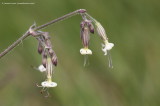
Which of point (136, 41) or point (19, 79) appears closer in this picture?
point (19, 79)

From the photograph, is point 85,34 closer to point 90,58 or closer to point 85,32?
point 85,32

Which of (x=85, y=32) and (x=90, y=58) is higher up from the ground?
(x=90, y=58)

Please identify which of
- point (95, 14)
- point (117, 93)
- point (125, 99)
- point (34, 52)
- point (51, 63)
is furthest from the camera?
point (95, 14)

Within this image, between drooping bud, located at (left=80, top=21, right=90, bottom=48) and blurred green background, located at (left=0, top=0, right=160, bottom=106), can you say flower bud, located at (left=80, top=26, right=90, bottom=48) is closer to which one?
drooping bud, located at (left=80, top=21, right=90, bottom=48)

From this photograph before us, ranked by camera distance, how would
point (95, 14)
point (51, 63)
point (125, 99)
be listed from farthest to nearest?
point (95, 14) < point (125, 99) < point (51, 63)

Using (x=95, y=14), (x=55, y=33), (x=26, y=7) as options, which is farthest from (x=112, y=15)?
(x=26, y=7)

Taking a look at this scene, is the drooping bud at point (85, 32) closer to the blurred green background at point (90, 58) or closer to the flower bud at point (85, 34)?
the flower bud at point (85, 34)

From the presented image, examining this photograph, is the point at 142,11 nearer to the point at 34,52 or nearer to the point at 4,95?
the point at 34,52

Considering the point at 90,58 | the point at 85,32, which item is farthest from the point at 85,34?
the point at 90,58
